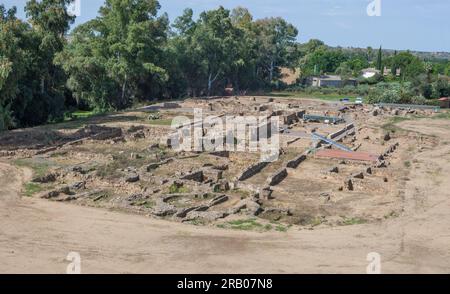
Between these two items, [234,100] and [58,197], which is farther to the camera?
[234,100]

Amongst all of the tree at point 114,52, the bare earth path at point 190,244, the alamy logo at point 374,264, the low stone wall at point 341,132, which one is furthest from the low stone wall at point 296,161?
the tree at point 114,52

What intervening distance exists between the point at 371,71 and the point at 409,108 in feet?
151

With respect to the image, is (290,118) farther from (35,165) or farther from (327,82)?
(327,82)

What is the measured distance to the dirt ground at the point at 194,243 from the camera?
15.5m

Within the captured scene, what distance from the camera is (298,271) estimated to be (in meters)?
15.4

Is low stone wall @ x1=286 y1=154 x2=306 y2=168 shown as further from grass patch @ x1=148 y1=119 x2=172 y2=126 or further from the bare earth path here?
grass patch @ x1=148 y1=119 x2=172 y2=126

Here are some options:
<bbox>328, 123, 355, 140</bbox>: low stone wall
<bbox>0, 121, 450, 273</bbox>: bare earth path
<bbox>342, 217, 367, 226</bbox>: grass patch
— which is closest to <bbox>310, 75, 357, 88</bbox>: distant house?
<bbox>328, 123, 355, 140</bbox>: low stone wall

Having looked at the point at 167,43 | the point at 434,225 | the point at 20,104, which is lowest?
the point at 434,225

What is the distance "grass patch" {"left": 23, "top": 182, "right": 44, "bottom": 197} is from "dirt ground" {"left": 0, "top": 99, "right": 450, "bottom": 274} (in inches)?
12.7

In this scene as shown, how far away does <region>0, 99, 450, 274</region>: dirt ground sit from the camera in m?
15.5

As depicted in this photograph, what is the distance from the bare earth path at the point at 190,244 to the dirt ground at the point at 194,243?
0.10 ft
